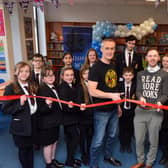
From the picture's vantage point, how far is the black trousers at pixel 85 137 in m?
2.77

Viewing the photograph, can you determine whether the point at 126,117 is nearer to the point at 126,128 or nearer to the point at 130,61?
the point at 126,128

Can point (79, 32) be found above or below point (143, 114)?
above

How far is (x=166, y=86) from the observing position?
2301 millimetres

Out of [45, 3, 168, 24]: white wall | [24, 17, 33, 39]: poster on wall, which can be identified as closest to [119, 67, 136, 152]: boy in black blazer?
[24, 17, 33, 39]: poster on wall

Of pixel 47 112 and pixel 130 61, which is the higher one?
pixel 130 61

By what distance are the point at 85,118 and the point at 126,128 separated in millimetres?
795

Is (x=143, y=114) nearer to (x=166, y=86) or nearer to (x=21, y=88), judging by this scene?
(x=166, y=86)

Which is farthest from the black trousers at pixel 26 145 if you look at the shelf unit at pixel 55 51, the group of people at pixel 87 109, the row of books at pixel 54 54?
the row of books at pixel 54 54

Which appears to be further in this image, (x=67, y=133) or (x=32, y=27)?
(x=32, y=27)

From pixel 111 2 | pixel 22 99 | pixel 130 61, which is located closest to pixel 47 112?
pixel 22 99

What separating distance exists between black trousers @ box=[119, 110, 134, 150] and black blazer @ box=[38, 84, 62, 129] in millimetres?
1056

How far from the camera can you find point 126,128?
3092 mm

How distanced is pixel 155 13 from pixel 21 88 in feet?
22.8

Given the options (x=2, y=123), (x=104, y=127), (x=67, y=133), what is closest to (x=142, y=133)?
(x=104, y=127)
